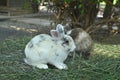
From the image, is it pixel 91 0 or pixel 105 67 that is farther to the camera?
pixel 91 0

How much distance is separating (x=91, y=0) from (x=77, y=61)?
1455 millimetres

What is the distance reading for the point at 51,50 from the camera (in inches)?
142

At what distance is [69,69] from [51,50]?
Result: 32 cm

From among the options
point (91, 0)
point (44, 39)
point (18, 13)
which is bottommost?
point (18, 13)

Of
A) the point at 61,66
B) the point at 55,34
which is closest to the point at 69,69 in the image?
the point at 61,66

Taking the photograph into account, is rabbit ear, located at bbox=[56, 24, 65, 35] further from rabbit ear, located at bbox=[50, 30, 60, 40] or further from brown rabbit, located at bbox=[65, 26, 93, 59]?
brown rabbit, located at bbox=[65, 26, 93, 59]

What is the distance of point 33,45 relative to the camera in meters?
3.69

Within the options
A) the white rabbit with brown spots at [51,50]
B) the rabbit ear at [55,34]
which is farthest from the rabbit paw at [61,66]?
the rabbit ear at [55,34]

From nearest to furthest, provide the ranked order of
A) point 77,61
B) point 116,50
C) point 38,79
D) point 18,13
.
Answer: point 38,79, point 77,61, point 116,50, point 18,13

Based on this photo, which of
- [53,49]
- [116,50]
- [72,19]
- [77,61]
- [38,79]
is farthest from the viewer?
[72,19]

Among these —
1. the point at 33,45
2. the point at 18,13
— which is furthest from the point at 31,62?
the point at 18,13

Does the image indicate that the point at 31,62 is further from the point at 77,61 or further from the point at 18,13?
the point at 18,13

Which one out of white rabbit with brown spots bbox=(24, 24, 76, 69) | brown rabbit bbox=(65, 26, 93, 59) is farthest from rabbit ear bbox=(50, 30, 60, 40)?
brown rabbit bbox=(65, 26, 93, 59)

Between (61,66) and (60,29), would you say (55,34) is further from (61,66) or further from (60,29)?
(61,66)
